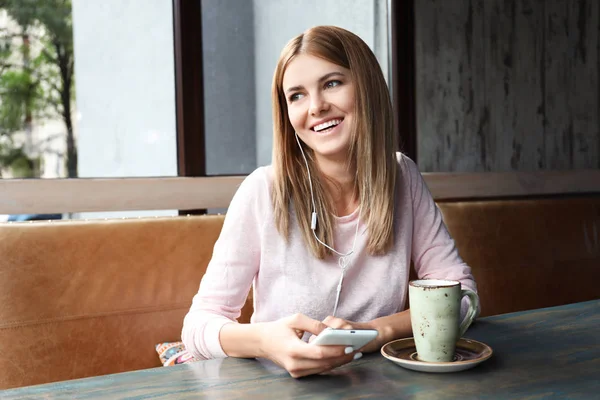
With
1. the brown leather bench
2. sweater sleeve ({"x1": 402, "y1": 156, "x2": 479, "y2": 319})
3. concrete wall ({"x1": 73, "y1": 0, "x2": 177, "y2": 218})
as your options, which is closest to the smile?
sweater sleeve ({"x1": 402, "y1": 156, "x2": 479, "y2": 319})

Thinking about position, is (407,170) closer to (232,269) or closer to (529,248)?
(232,269)

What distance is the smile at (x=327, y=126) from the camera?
137 centimetres

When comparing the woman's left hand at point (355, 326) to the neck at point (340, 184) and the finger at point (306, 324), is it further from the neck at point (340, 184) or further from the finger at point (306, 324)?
the neck at point (340, 184)

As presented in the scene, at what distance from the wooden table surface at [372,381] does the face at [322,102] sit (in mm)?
560

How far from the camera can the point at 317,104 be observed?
135 cm

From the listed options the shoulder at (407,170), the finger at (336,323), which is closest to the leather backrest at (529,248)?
the shoulder at (407,170)

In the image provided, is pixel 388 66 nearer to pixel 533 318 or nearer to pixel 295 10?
pixel 295 10

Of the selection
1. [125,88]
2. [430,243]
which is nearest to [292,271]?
[430,243]

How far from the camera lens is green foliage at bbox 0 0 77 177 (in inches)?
76.6

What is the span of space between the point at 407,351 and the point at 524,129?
2.18 metres

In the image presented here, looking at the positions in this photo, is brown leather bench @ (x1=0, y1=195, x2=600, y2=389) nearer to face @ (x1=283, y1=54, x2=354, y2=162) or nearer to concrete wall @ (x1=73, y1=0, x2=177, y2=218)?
concrete wall @ (x1=73, y1=0, x2=177, y2=218)

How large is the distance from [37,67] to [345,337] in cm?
163

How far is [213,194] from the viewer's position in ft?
6.97

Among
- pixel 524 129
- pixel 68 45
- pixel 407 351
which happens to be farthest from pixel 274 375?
pixel 524 129
